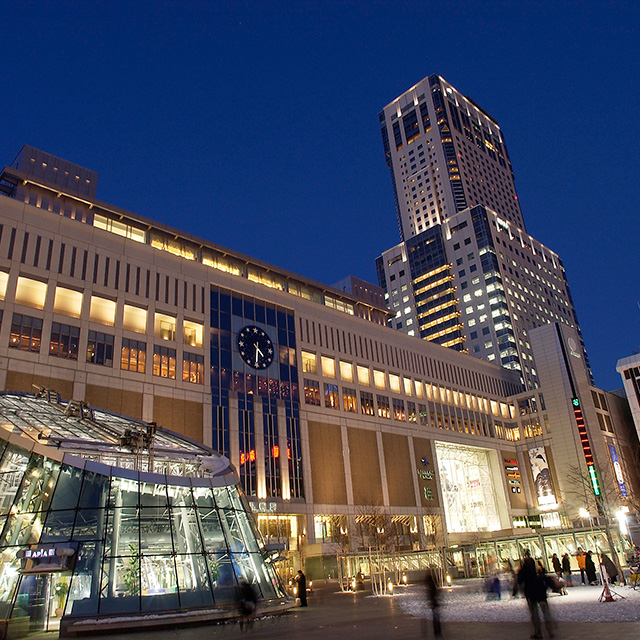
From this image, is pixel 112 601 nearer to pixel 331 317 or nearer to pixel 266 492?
pixel 266 492

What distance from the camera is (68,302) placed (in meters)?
55.8

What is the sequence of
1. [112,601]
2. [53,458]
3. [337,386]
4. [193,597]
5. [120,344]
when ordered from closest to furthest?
[112,601] → [193,597] → [53,458] → [120,344] → [337,386]

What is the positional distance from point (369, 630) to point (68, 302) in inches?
1856

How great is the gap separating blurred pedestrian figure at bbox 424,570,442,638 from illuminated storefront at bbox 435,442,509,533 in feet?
237

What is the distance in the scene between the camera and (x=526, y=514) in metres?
94.1

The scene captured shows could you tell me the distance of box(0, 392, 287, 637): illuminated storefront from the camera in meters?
21.7

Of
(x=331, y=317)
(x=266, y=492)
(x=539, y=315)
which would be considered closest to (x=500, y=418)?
(x=331, y=317)

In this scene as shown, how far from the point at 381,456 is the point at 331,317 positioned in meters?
19.8

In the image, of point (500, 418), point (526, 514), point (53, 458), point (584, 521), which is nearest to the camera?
point (53, 458)

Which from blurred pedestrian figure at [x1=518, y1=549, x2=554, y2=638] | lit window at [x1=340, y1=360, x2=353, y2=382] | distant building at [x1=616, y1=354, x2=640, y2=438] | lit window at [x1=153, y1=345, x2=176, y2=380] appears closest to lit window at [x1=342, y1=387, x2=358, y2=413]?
lit window at [x1=340, y1=360, x2=353, y2=382]

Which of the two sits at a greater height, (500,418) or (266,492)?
(500,418)

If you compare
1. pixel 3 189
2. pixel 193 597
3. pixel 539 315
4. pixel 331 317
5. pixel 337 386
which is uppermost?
pixel 539 315

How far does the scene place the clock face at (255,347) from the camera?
6644 centimetres

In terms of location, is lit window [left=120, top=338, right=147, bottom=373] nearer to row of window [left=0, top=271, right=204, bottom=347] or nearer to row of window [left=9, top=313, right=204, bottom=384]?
row of window [left=9, top=313, right=204, bottom=384]
